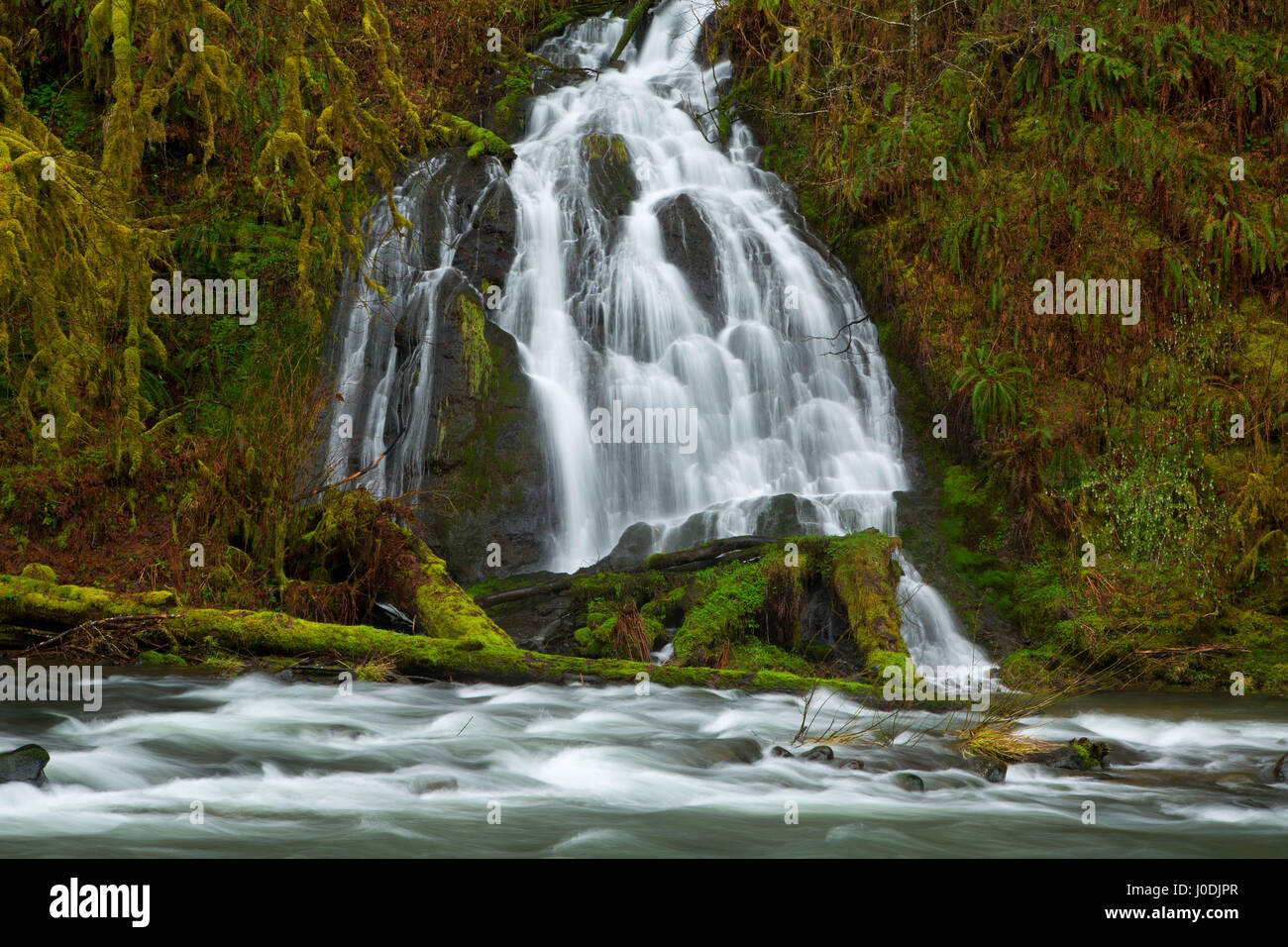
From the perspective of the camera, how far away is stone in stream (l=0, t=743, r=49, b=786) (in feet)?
16.0

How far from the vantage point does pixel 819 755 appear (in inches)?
228

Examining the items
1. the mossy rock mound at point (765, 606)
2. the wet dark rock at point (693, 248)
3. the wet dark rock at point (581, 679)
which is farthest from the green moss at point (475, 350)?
the wet dark rock at point (581, 679)

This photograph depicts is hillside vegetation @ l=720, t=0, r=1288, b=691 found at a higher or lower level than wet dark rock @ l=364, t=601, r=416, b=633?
higher

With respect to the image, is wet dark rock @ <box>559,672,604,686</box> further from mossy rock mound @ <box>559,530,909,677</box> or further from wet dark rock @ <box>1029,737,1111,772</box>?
wet dark rock @ <box>1029,737,1111,772</box>

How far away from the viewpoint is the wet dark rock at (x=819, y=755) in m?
5.77

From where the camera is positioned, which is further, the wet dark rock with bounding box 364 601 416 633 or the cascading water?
the cascading water

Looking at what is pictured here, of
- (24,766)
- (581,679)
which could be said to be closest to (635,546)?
(581,679)

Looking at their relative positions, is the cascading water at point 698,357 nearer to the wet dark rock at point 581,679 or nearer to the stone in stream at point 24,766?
the wet dark rock at point 581,679

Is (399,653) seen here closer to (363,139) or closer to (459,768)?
(459,768)

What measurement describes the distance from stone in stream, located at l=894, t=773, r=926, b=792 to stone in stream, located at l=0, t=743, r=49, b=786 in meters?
4.20

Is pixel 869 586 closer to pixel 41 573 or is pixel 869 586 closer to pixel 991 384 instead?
pixel 991 384

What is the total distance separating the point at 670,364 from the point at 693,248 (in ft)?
6.97

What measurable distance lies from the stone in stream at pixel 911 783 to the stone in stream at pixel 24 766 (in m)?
4.20

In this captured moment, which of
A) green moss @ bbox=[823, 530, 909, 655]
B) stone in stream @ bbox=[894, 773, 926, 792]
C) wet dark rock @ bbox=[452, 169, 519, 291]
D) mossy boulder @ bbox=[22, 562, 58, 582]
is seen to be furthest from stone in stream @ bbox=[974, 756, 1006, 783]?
wet dark rock @ bbox=[452, 169, 519, 291]
